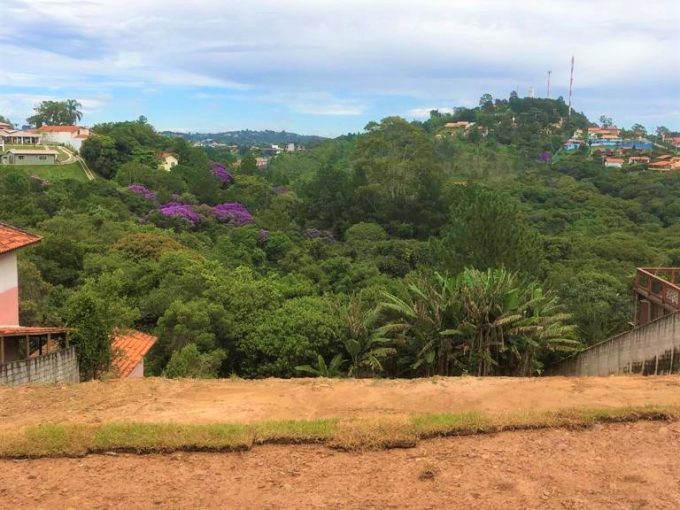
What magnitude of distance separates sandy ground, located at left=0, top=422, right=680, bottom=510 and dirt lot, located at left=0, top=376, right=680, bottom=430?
1.26 m

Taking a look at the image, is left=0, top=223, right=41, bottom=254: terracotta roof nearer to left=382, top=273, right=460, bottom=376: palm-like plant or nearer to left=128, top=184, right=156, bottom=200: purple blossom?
left=382, top=273, right=460, bottom=376: palm-like plant

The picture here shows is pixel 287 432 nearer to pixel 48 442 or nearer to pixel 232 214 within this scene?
pixel 48 442

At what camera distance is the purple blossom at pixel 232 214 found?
1789 inches

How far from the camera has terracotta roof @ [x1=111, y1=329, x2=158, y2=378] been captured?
13.0m

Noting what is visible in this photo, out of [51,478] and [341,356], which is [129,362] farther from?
[51,478]

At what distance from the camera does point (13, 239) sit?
13164 millimetres

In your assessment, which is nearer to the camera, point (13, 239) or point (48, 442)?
point (48, 442)

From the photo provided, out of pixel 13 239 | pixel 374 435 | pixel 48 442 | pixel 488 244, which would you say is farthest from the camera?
pixel 488 244

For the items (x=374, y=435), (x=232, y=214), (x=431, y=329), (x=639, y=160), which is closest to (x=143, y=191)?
(x=232, y=214)

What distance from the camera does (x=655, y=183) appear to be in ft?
208

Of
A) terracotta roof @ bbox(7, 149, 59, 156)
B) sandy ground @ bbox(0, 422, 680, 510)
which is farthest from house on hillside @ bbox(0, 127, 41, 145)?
sandy ground @ bbox(0, 422, 680, 510)

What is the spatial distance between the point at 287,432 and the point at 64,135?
7355 cm

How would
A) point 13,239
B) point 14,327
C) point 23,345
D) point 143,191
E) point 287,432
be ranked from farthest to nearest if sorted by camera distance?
point 143,191
point 13,239
point 14,327
point 23,345
point 287,432

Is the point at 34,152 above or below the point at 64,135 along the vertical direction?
below
